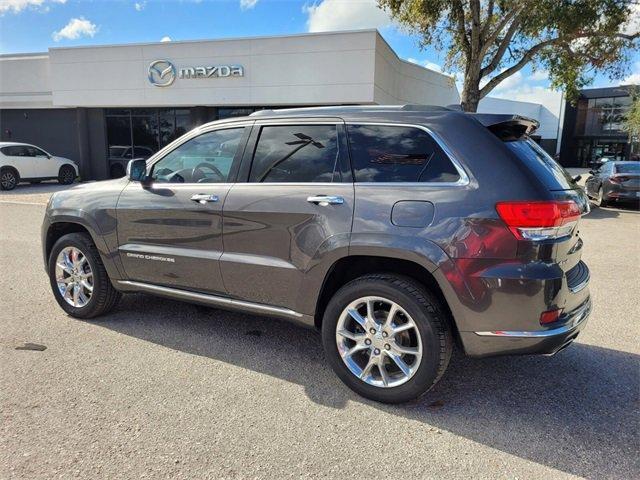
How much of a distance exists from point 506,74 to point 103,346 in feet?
49.3

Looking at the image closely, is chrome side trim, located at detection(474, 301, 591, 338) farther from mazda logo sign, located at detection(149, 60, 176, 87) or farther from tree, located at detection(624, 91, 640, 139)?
tree, located at detection(624, 91, 640, 139)

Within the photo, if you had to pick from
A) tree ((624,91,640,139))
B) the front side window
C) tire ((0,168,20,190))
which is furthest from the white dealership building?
tree ((624,91,640,139))

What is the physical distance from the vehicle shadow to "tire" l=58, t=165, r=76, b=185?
16.5 meters

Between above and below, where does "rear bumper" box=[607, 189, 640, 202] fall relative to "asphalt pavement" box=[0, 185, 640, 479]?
above

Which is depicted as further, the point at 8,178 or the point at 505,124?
the point at 8,178

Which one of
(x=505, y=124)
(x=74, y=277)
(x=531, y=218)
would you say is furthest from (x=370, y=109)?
(x=74, y=277)

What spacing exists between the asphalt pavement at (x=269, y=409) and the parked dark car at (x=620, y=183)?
10775mm

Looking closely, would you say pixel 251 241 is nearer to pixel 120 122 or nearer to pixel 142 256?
pixel 142 256

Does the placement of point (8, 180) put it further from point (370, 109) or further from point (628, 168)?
point (628, 168)

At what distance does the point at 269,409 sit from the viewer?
311cm

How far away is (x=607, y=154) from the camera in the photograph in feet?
152

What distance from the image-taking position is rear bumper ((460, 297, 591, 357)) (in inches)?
111

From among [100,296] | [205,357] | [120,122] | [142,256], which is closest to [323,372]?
[205,357]

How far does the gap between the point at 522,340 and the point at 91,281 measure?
12.2 ft
